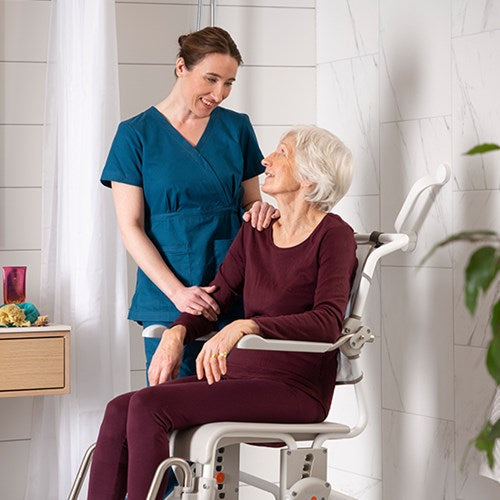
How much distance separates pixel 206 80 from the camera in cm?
238

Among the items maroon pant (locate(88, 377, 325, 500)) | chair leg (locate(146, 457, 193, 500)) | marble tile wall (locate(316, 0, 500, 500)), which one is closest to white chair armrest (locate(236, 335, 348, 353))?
maroon pant (locate(88, 377, 325, 500))

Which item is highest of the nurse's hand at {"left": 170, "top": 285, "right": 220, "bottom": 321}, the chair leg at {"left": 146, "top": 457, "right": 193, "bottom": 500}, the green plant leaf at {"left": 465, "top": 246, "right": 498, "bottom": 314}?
the green plant leaf at {"left": 465, "top": 246, "right": 498, "bottom": 314}

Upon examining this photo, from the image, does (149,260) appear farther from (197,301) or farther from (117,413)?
(117,413)

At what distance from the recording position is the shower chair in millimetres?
1881

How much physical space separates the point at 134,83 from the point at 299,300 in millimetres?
1469

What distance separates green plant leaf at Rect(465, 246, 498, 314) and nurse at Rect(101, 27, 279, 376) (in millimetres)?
1906

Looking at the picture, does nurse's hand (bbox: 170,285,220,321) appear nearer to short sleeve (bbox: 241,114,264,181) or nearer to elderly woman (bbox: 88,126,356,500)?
elderly woman (bbox: 88,126,356,500)

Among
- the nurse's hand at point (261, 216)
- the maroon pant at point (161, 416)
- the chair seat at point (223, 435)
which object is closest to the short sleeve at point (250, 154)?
the nurse's hand at point (261, 216)

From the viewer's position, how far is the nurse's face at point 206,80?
93.3 inches

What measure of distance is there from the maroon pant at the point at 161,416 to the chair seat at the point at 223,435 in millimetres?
32

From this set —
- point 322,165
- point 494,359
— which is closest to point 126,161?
point 322,165

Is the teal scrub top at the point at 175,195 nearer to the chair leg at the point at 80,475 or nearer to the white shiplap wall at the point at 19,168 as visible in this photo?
the chair leg at the point at 80,475

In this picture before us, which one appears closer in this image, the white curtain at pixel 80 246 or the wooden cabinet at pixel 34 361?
the wooden cabinet at pixel 34 361

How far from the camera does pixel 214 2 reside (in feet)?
10.7
